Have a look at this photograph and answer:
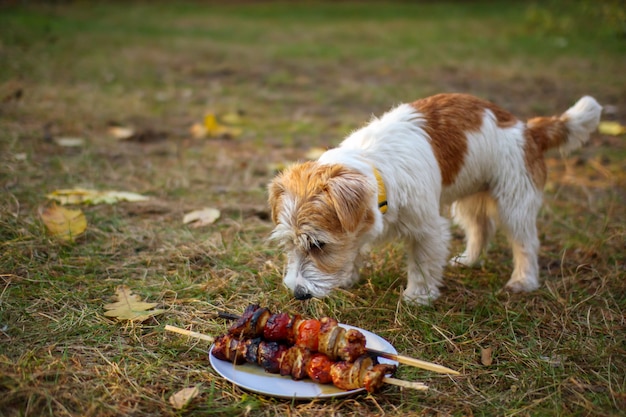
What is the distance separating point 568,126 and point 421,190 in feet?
4.98

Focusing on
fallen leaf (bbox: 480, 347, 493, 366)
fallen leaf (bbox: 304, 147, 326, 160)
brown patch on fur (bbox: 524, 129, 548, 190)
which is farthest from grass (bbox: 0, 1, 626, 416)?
brown patch on fur (bbox: 524, 129, 548, 190)

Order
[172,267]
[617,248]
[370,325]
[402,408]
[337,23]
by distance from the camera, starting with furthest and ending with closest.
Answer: [337,23], [617,248], [172,267], [370,325], [402,408]

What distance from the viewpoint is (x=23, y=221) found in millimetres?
4594

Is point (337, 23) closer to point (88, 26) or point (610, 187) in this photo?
point (88, 26)

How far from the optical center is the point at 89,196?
532 centimetres

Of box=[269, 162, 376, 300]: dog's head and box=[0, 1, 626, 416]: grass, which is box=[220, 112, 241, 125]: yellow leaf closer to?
box=[0, 1, 626, 416]: grass

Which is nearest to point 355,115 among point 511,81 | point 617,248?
point 511,81

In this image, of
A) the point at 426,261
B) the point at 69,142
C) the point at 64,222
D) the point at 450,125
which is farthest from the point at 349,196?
the point at 69,142

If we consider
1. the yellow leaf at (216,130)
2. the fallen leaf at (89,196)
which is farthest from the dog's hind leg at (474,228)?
the yellow leaf at (216,130)

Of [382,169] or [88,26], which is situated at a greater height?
[382,169]

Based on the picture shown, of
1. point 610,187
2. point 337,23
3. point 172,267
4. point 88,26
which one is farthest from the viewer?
point 337,23

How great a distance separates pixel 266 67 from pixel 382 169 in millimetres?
8354

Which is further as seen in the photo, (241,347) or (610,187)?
(610,187)

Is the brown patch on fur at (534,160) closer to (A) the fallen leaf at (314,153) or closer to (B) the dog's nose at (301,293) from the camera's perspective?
(B) the dog's nose at (301,293)
